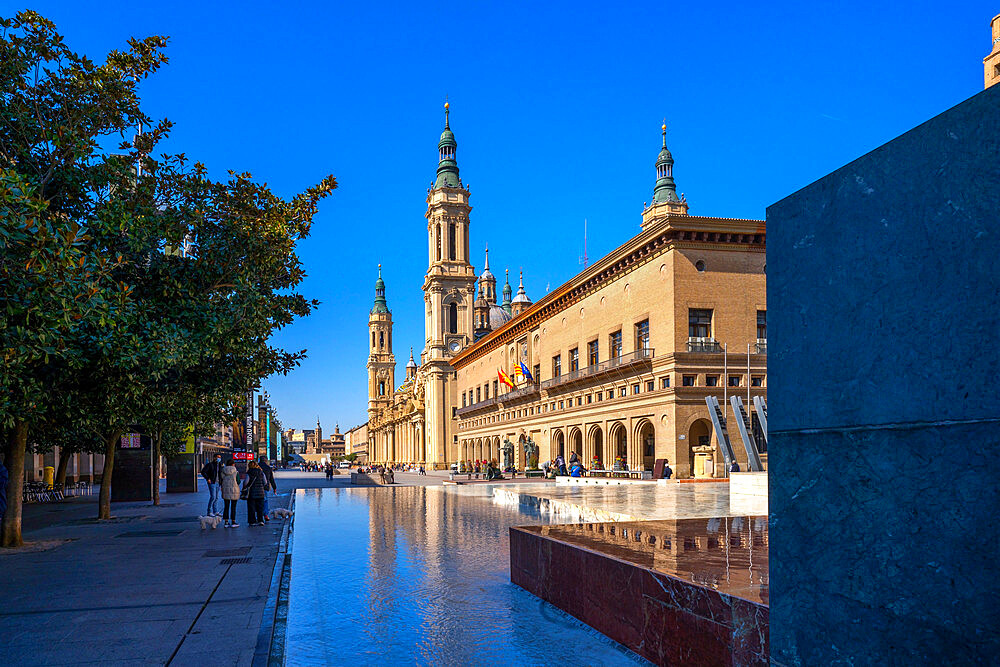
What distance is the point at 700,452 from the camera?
36375mm

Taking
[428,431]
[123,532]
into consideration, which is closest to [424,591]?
[123,532]

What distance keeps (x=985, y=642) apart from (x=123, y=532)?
17944 mm

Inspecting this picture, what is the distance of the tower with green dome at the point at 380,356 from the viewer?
170000mm

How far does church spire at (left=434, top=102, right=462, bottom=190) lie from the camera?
100562 millimetres

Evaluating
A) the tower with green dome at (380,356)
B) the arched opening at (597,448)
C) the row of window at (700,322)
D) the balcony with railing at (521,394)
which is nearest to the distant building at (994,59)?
the row of window at (700,322)

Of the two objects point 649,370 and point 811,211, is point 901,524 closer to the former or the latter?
point 811,211

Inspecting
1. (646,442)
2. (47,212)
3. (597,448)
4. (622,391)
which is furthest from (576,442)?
(47,212)

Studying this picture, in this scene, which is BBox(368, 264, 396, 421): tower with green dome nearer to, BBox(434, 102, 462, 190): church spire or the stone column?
BBox(434, 102, 462, 190): church spire

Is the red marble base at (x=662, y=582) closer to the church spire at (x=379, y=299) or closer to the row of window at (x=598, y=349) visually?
the row of window at (x=598, y=349)

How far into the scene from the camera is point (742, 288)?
129 ft

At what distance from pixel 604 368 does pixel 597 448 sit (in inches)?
316

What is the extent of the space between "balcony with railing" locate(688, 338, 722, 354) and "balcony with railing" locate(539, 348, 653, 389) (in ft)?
7.63

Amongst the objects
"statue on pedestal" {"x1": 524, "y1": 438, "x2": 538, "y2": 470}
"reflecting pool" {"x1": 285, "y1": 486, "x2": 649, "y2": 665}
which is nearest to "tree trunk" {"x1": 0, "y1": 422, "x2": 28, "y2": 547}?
"reflecting pool" {"x1": 285, "y1": 486, "x2": 649, "y2": 665}

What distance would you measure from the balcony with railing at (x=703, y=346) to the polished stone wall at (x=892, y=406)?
119 feet
